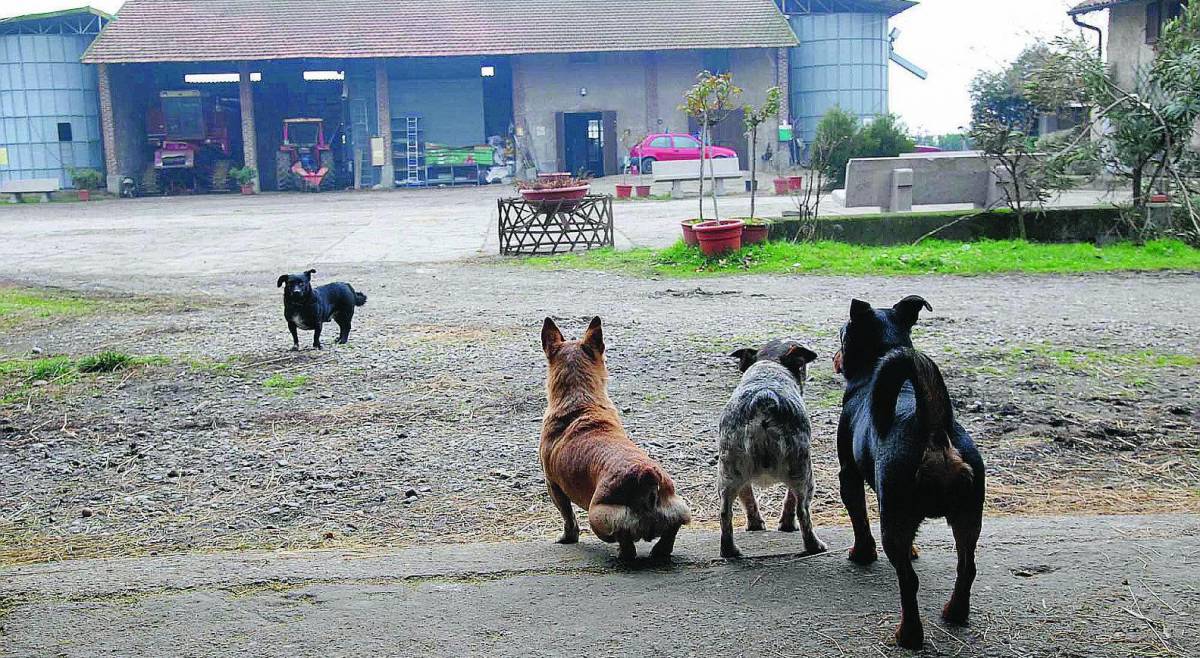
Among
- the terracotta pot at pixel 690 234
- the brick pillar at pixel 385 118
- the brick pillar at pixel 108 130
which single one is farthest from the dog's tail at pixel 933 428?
the brick pillar at pixel 108 130

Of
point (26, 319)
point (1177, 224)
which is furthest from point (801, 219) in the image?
point (26, 319)

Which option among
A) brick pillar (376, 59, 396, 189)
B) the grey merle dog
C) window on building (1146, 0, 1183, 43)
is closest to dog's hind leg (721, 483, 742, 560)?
the grey merle dog

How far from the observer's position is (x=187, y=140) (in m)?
40.4

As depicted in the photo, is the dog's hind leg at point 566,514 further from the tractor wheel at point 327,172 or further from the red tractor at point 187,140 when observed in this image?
the red tractor at point 187,140

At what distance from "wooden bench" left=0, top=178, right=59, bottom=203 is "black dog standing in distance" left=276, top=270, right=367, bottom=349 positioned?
3253cm

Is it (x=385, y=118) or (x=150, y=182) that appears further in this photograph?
(x=150, y=182)

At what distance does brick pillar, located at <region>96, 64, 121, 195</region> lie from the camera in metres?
38.8

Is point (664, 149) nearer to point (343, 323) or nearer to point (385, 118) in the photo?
point (385, 118)

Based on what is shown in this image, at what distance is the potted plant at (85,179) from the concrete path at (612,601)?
37912 millimetres

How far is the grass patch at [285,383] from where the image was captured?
25.6ft

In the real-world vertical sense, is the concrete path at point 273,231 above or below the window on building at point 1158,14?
below

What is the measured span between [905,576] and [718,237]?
37.3 ft

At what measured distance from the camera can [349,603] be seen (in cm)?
383

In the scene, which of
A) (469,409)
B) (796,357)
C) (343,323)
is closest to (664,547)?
(796,357)
